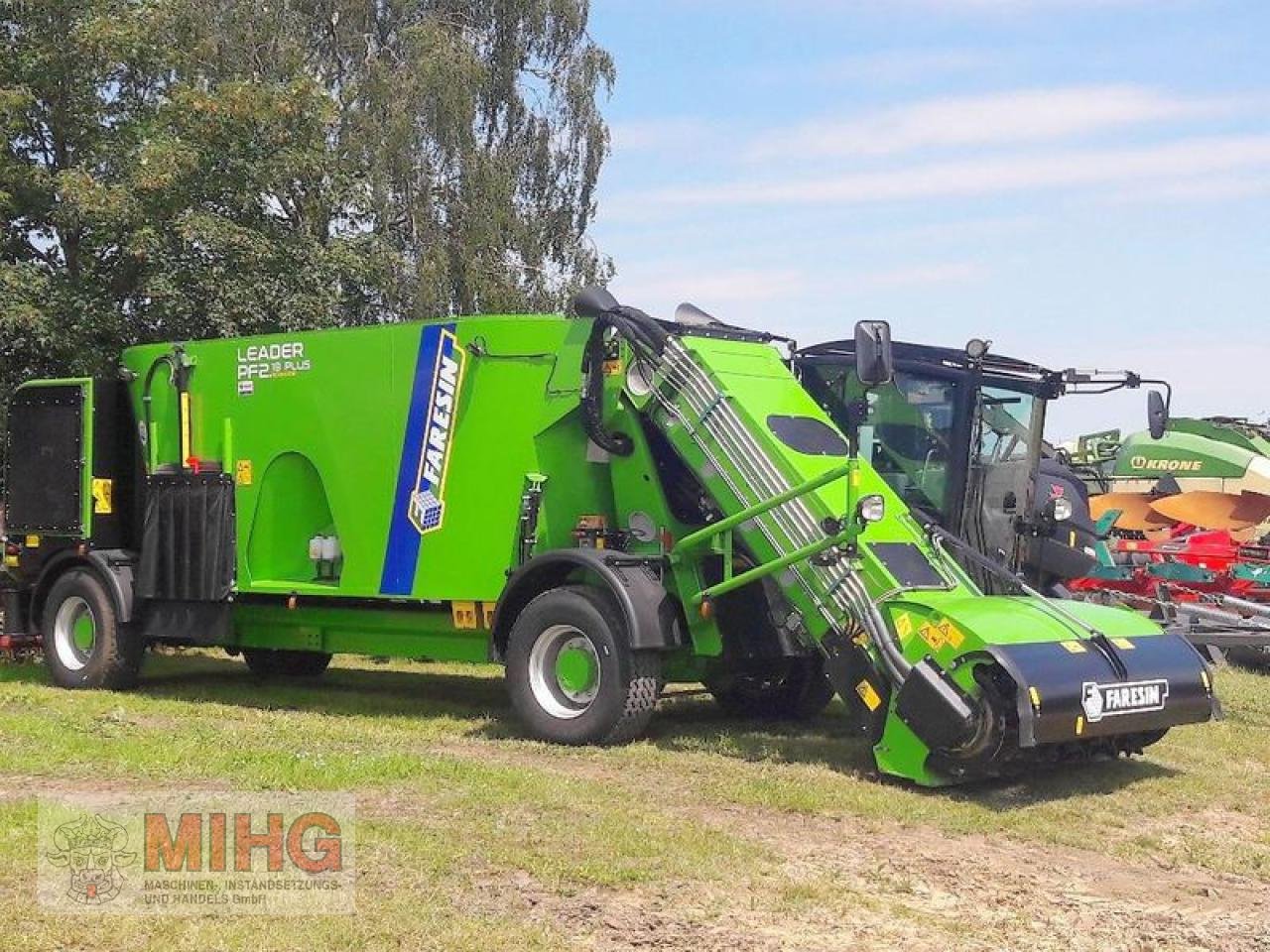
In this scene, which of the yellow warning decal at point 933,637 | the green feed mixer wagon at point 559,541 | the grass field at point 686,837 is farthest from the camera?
the green feed mixer wagon at point 559,541

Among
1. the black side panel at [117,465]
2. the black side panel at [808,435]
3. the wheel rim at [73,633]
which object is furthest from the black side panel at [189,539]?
the black side panel at [808,435]

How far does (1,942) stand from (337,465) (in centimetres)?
614

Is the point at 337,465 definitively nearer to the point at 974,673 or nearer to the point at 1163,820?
the point at 974,673

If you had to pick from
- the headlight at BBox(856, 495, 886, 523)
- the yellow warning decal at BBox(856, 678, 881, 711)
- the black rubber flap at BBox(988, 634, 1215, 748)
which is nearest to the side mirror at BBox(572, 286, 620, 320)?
the headlight at BBox(856, 495, 886, 523)

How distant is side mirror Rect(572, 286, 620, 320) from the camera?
31.6ft

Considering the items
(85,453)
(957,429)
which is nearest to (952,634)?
(957,429)

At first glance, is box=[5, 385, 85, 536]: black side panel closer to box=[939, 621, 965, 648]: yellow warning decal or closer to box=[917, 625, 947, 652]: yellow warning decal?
box=[917, 625, 947, 652]: yellow warning decal

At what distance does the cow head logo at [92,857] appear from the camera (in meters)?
5.64

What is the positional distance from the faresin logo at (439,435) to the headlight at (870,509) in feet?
10.2

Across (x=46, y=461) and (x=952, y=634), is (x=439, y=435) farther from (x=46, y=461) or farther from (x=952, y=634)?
(x=46, y=461)

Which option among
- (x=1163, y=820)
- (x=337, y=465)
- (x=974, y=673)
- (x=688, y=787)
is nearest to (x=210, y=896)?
(x=688, y=787)

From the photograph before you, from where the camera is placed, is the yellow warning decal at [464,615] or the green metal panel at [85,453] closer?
the yellow warning decal at [464,615]

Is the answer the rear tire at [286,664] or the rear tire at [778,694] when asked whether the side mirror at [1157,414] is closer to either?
the rear tire at [778,694]

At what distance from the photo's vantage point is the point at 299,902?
5.55 m
